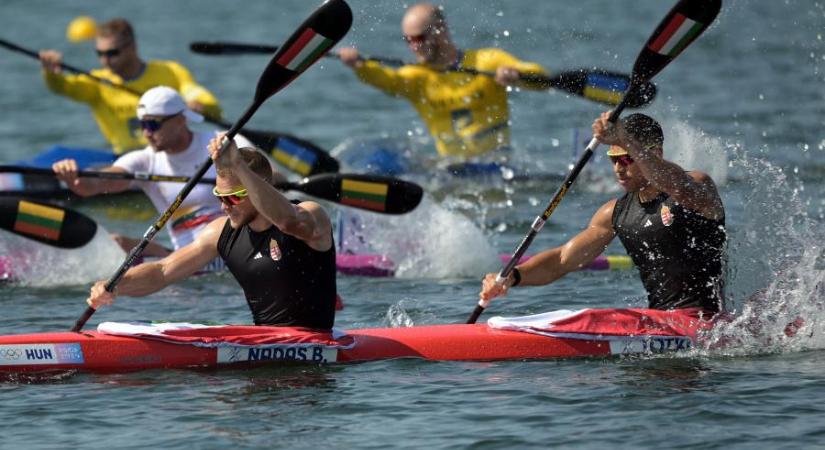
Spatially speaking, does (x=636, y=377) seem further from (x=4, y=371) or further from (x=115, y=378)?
(x=4, y=371)

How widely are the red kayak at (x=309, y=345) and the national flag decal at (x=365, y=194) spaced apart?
2879 millimetres

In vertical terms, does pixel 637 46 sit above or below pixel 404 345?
above

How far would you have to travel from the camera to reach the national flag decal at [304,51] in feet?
28.6

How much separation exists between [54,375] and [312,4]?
27.9m

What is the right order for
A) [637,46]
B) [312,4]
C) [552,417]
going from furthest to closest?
[312,4] < [637,46] < [552,417]

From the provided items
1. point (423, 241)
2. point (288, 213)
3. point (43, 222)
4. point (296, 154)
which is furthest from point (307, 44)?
point (296, 154)

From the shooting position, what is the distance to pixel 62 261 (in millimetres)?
12250

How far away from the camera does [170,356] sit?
8469 mm

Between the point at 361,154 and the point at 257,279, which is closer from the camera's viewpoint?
the point at 257,279

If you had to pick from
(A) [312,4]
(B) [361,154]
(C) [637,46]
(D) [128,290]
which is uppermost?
(A) [312,4]

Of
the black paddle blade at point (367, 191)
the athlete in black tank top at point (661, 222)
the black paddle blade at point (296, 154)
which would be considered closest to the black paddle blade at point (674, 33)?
the athlete in black tank top at point (661, 222)

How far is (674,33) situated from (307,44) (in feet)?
6.53

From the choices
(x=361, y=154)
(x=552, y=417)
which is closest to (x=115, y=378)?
(x=552, y=417)

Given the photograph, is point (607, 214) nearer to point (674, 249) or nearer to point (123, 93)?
point (674, 249)
